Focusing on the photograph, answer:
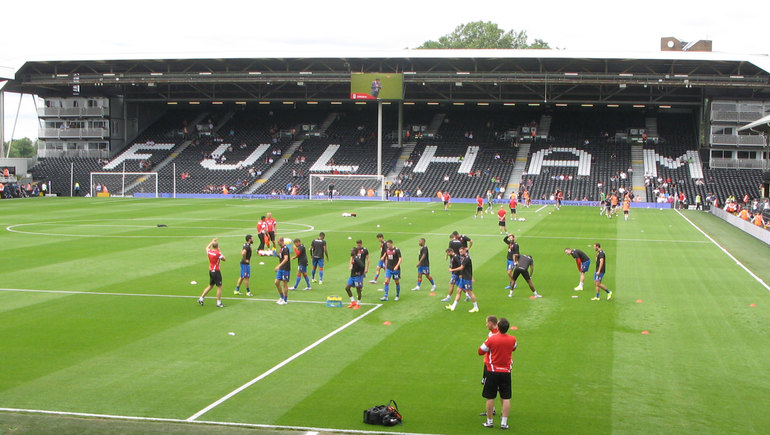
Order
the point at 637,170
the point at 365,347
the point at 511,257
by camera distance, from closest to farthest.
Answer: the point at 365,347 → the point at 511,257 → the point at 637,170

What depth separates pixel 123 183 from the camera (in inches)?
3017

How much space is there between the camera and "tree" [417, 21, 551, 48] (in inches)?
5207

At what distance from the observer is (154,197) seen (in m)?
73.0

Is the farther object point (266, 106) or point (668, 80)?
point (266, 106)

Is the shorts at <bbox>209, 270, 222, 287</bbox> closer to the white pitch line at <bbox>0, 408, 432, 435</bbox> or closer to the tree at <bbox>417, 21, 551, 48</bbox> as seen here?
the white pitch line at <bbox>0, 408, 432, 435</bbox>

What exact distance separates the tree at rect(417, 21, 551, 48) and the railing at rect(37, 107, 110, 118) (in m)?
68.6

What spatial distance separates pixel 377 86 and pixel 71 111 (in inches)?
1456

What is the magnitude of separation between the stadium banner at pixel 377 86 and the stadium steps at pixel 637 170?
934 inches

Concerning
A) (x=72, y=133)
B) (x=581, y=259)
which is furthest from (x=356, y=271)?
(x=72, y=133)

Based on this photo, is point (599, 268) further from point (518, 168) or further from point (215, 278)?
point (518, 168)

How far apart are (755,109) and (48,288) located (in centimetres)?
6693

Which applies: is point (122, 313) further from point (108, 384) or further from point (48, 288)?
point (108, 384)

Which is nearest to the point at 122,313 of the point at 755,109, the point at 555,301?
the point at 555,301

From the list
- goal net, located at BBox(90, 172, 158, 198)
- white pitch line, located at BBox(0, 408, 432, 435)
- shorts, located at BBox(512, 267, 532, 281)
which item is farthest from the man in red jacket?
goal net, located at BBox(90, 172, 158, 198)
